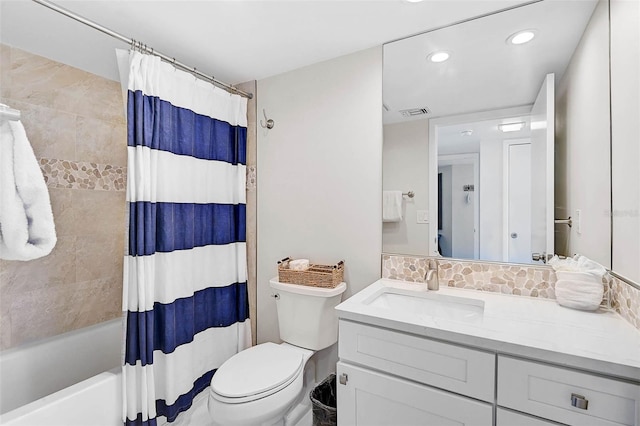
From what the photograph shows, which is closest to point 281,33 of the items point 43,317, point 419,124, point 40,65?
point 419,124

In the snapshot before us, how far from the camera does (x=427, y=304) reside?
1.50m

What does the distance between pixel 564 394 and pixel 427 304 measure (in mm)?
639

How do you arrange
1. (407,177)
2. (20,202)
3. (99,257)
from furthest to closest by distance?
(99,257), (407,177), (20,202)

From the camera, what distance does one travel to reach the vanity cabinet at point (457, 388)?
866mm

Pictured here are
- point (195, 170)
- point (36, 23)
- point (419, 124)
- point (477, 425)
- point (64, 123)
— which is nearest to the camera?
point (477, 425)

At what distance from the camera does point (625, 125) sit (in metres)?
1.10

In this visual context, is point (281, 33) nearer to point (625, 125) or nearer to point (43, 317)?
point (625, 125)

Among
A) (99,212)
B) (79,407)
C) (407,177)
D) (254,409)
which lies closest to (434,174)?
(407,177)

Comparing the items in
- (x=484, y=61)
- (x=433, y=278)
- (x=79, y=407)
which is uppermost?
(x=484, y=61)

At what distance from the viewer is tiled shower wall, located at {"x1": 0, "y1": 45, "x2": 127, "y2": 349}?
1.79 metres

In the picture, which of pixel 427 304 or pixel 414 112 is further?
pixel 414 112

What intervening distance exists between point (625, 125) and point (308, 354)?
68.3 inches

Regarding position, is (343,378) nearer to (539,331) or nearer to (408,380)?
(408,380)

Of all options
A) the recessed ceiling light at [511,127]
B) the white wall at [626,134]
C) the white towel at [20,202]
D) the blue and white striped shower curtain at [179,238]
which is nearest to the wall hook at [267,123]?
the blue and white striped shower curtain at [179,238]
